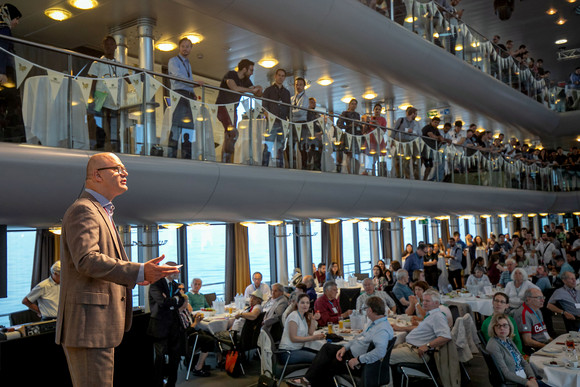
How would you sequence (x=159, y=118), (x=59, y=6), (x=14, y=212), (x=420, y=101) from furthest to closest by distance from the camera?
(x=420, y=101), (x=59, y=6), (x=159, y=118), (x=14, y=212)

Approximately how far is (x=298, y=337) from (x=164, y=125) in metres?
3.35

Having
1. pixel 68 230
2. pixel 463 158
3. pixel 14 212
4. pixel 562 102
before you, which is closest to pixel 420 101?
pixel 463 158

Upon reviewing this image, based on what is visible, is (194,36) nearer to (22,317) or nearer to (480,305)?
(22,317)

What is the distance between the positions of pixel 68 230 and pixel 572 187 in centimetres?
2500

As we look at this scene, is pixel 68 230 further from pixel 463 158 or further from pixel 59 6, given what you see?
pixel 463 158

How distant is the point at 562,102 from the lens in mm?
22422

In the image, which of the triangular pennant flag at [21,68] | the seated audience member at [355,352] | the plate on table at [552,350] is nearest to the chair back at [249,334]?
the seated audience member at [355,352]

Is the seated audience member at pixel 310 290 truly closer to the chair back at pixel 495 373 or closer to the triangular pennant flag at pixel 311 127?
the triangular pennant flag at pixel 311 127

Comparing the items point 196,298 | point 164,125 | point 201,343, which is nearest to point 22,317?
point 201,343

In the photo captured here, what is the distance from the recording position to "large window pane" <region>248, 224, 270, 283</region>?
18.1 metres

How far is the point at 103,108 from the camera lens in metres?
6.41

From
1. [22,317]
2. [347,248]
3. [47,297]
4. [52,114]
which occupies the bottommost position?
[22,317]

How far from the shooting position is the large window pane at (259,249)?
713 inches

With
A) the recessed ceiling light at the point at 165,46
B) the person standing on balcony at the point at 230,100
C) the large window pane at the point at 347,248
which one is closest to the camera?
the person standing on balcony at the point at 230,100
